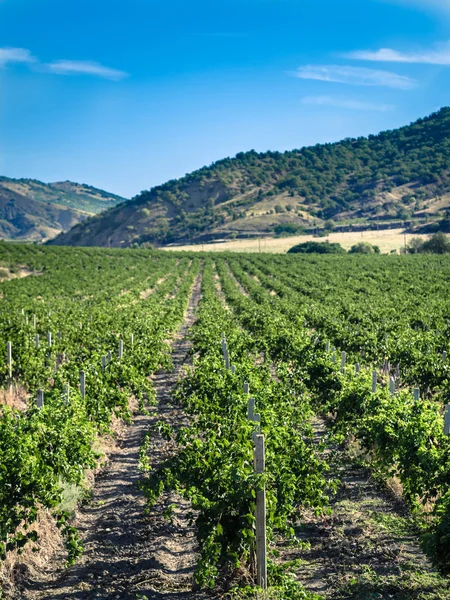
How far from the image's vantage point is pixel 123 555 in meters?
7.66

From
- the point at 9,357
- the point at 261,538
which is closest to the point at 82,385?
the point at 9,357

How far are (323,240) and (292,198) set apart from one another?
54787mm

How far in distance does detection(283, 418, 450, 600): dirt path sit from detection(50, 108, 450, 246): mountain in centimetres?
12039

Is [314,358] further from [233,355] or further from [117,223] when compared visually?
[117,223]

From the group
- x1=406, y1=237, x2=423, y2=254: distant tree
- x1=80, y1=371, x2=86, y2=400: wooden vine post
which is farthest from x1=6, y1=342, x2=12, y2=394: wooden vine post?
x1=406, y1=237, x2=423, y2=254: distant tree

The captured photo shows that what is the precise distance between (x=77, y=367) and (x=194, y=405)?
3.18 meters

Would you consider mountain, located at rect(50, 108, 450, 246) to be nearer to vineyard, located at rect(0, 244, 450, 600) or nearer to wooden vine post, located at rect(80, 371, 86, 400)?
vineyard, located at rect(0, 244, 450, 600)

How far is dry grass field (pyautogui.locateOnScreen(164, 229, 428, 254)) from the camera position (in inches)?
4048

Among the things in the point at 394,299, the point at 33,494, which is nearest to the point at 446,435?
the point at 33,494

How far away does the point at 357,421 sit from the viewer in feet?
33.4

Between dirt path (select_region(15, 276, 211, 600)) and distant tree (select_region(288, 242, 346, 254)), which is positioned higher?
distant tree (select_region(288, 242, 346, 254))

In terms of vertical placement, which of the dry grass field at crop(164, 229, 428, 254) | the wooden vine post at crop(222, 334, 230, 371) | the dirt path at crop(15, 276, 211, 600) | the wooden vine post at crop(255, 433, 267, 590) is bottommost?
the dirt path at crop(15, 276, 211, 600)

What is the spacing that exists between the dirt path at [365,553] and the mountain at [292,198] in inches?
4740

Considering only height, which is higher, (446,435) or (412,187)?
(412,187)
